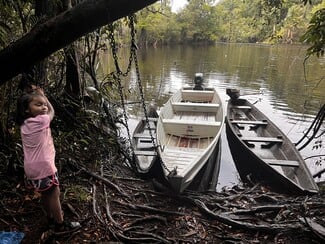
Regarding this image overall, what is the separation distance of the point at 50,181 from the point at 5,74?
3.98 ft

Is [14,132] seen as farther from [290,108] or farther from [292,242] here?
[290,108]

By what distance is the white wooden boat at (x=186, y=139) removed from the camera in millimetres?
5601

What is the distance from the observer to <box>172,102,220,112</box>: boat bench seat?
9930 mm

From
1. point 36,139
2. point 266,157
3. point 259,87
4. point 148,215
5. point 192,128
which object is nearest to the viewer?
point 36,139

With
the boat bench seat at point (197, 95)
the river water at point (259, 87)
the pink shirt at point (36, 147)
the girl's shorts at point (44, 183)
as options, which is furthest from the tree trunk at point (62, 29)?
the boat bench seat at point (197, 95)

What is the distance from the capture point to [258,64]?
27.8 meters

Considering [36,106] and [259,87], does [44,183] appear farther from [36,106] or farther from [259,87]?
[259,87]

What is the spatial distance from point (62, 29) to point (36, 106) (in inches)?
43.7

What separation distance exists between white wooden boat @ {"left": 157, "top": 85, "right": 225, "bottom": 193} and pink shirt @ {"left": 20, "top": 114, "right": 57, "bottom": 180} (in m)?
2.46

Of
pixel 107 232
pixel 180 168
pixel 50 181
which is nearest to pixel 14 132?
pixel 50 181

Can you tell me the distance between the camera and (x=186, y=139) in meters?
7.90

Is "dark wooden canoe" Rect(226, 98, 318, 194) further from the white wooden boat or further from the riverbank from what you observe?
the white wooden boat

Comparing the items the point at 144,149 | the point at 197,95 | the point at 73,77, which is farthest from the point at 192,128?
the point at 197,95

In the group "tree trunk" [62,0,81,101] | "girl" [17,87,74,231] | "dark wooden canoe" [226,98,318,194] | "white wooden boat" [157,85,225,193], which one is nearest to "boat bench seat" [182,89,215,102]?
"white wooden boat" [157,85,225,193]
